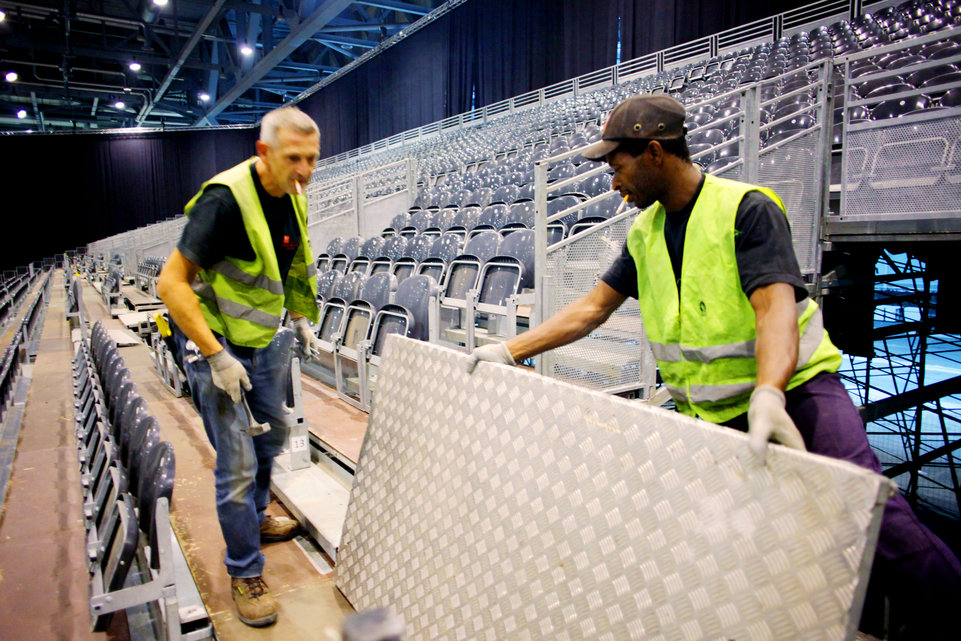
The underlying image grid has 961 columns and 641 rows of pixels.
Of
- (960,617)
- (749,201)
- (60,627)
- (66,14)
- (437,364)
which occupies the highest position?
(66,14)

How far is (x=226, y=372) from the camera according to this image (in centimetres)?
157

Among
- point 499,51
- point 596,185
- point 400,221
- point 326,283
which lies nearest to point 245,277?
point 326,283

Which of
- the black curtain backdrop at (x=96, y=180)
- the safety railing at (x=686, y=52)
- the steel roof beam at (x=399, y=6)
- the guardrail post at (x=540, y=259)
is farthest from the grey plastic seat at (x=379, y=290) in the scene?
the black curtain backdrop at (x=96, y=180)

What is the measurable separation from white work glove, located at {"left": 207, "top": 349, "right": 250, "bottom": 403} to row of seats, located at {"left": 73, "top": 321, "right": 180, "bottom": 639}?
7.9 inches

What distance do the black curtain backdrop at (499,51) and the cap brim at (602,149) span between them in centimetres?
1060

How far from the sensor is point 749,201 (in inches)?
47.9

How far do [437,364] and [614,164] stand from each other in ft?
2.07

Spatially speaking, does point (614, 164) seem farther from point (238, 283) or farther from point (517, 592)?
point (238, 283)

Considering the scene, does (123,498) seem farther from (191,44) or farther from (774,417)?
(191,44)

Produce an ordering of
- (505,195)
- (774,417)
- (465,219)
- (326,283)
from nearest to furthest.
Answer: (774,417) → (326,283) → (465,219) → (505,195)

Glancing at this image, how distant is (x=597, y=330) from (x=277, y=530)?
1.81 meters

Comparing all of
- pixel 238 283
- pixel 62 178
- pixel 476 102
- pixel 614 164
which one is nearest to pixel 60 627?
pixel 238 283

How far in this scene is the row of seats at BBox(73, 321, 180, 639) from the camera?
4.39 ft

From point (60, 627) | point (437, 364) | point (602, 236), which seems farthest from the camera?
point (602, 236)
